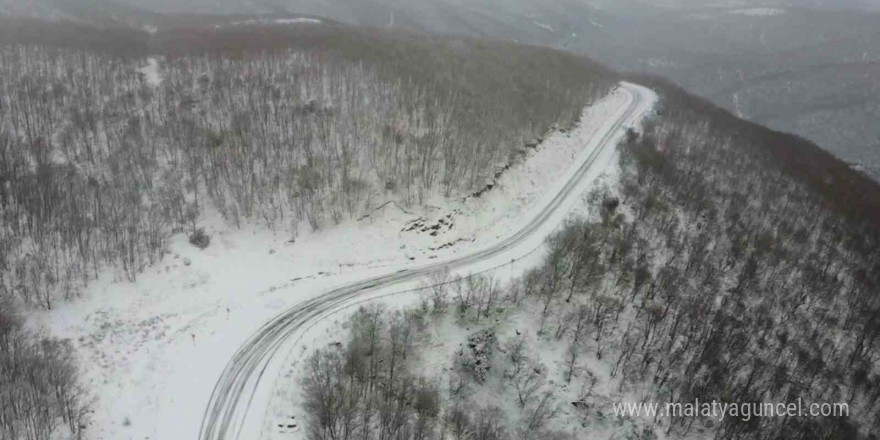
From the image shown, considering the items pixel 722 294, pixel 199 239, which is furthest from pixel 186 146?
pixel 722 294

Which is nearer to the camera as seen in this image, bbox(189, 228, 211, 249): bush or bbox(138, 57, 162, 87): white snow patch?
bbox(189, 228, 211, 249): bush

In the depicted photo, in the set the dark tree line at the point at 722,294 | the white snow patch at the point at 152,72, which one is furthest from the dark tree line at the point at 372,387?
the white snow patch at the point at 152,72

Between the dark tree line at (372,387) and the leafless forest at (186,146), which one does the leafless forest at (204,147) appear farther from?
the dark tree line at (372,387)

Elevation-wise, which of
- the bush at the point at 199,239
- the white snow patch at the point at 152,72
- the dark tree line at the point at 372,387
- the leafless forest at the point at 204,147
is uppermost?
the white snow patch at the point at 152,72

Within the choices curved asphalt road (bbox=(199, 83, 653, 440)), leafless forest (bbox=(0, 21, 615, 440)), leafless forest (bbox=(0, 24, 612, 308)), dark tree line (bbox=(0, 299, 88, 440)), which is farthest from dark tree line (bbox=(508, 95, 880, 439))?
dark tree line (bbox=(0, 299, 88, 440))

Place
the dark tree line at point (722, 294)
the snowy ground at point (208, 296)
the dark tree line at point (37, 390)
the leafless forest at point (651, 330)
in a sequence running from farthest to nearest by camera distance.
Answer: the dark tree line at point (722, 294)
the leafless forest at point (651, 330)
the snowy ground at point (208, 296)
the dark tree line at point (37, 390)

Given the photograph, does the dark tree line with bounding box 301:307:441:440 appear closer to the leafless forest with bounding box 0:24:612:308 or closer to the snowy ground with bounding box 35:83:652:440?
the snowy ground with bounding box 35:83:652:440
